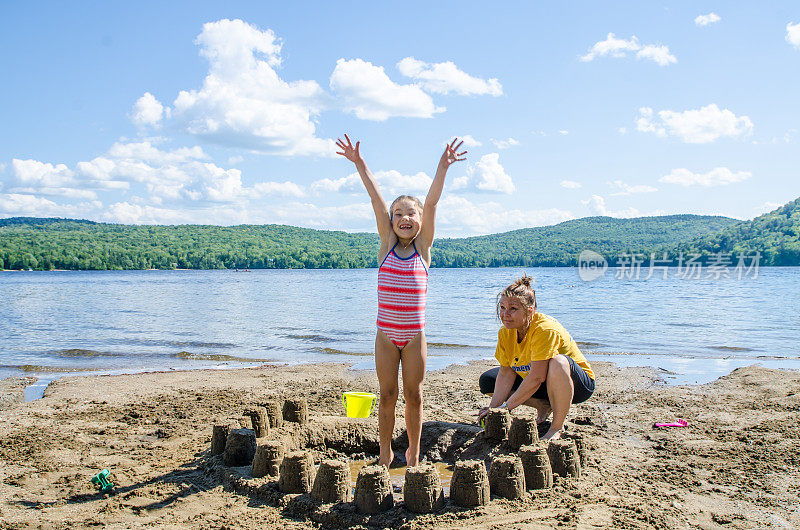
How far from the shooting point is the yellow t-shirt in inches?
191

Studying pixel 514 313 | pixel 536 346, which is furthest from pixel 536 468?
pixel 514 313

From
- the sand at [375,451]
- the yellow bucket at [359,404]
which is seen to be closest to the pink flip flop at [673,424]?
the sand at [375,451]

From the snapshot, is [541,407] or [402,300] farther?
[541,407]

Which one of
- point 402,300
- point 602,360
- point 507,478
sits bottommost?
point 602,360

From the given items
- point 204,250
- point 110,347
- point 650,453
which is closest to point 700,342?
point 650,453

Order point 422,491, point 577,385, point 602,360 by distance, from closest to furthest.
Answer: point 422,491 < point 577,385 < point 602,360

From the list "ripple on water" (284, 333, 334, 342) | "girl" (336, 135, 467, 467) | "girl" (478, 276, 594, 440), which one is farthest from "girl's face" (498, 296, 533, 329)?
"ripple on water" (284, 333, 334, 342)

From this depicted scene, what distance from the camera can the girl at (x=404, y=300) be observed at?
4223 mm

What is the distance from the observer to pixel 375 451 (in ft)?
17.9

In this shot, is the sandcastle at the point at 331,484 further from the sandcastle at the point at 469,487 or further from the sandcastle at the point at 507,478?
the sandcastle at the point at 507,478

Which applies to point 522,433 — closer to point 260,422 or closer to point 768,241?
point 260,422

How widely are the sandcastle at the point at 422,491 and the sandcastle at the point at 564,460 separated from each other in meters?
1.04

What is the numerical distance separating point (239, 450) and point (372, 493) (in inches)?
57.2

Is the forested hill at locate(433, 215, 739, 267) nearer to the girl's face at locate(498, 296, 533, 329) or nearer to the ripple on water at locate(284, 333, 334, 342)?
the ripple on water at locate(284, 333, 334, 342)
